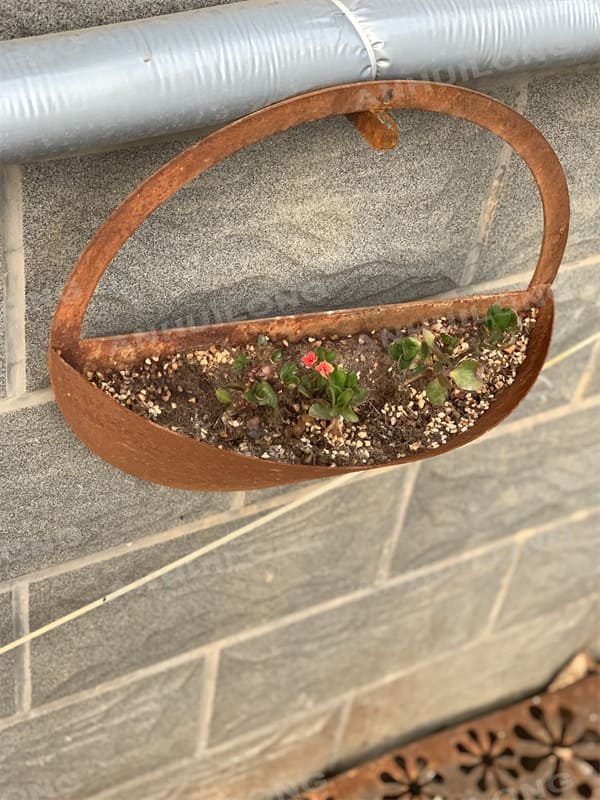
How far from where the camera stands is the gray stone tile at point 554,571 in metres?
1.82

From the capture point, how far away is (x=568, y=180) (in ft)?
3.88

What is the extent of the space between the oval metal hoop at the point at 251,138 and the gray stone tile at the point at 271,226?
8 centimetres

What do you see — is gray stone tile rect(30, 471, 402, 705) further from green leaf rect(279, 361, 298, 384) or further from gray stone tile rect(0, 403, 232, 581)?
green leaf rect(279, 361, 298, 384)

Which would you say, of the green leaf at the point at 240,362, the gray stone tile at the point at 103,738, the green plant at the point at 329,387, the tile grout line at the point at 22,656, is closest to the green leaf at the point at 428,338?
the green plant at the point at 329,387

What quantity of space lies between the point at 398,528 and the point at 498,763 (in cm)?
67

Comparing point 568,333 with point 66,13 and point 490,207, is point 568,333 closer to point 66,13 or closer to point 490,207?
point 490,207

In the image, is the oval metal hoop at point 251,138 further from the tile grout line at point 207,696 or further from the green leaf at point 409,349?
the tile grout line at point 207,696

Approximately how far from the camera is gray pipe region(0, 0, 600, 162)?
75 cm

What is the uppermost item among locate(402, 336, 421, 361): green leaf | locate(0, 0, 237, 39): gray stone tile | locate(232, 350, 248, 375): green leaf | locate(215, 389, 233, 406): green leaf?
locate(0, 0, 237, 39): gray stone tile

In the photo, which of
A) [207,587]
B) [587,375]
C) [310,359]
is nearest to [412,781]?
[207,587]

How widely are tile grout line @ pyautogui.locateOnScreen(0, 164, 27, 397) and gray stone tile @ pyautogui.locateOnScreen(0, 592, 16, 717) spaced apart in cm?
32

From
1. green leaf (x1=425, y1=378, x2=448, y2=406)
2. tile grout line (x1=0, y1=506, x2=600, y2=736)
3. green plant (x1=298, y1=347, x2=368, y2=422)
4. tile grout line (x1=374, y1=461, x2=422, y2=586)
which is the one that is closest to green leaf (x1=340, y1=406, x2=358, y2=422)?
green plant (x1=298, y1=347, x2=368, y2=422)

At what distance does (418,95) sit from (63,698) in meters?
0.97

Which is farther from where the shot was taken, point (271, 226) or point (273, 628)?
A: point (273, 628)
